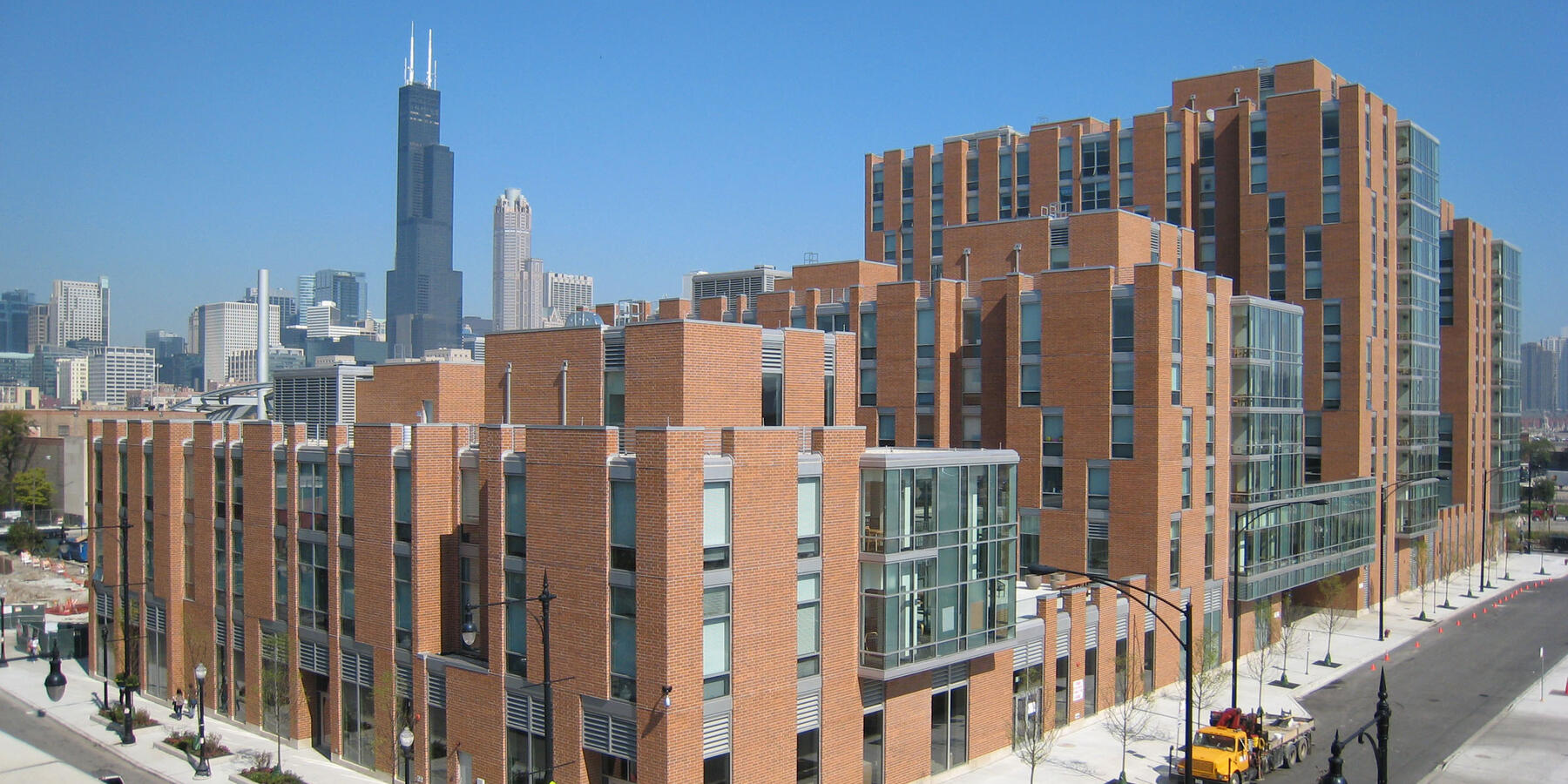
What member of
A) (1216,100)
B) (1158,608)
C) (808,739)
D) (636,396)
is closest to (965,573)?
(808,739)

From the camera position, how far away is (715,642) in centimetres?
2784

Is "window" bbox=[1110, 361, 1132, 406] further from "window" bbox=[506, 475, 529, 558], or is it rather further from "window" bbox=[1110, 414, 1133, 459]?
"window" bbox=[506, 475, 529, 558]

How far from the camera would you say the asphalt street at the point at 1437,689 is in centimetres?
3769

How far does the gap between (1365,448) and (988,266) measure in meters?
27.3

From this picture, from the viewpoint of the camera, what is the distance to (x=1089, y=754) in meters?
37.3

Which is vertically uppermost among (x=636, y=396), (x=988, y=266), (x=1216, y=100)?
(x=1216, y=100)

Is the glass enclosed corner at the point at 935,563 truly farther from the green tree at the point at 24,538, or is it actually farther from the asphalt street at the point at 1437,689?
the green tree at the point at 24,538

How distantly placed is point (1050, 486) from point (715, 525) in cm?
2275

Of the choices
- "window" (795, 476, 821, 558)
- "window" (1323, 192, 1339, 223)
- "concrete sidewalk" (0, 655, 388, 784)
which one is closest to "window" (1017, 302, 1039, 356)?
"window" (795, 476, 821, 558)

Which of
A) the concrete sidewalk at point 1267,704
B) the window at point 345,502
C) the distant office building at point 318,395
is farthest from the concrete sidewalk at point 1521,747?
the distant office building at point 318,395

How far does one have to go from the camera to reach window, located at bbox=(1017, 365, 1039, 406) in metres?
46.8

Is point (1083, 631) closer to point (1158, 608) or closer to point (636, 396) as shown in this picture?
point (1158, 608)

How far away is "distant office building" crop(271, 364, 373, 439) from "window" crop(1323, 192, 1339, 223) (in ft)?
166

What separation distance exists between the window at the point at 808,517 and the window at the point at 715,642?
2.94 m
